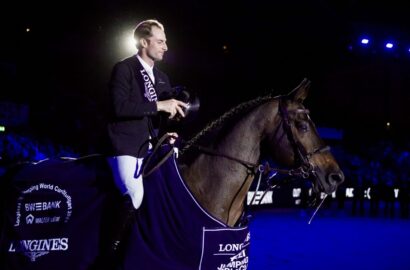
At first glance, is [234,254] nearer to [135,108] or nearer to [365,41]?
[135,108]

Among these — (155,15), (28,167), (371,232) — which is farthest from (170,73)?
(28,167)

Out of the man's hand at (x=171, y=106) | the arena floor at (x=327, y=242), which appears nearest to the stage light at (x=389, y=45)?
the arena floor at (x=327, y=242)

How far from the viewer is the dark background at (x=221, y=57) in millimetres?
14828

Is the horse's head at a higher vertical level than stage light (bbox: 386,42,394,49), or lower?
lower

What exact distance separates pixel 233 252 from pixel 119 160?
3.54ft

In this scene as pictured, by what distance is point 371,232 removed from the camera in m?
10.3

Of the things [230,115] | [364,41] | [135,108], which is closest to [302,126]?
[230,115]

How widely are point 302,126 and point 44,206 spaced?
7.34 feet

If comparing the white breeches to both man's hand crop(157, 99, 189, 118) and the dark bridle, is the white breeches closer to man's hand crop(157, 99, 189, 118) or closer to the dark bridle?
man's hand crop(157, 99, 189, 118)

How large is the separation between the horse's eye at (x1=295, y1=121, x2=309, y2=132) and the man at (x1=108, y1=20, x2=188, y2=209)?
0.88m

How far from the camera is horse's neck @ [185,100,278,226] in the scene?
2.91m

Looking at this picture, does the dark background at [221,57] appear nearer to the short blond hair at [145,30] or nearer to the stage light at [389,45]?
the stage light at [389,45]

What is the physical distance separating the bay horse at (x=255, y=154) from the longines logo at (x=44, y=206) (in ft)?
3.47

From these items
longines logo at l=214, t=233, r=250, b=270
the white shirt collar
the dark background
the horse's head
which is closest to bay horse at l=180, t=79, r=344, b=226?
the horse's head
